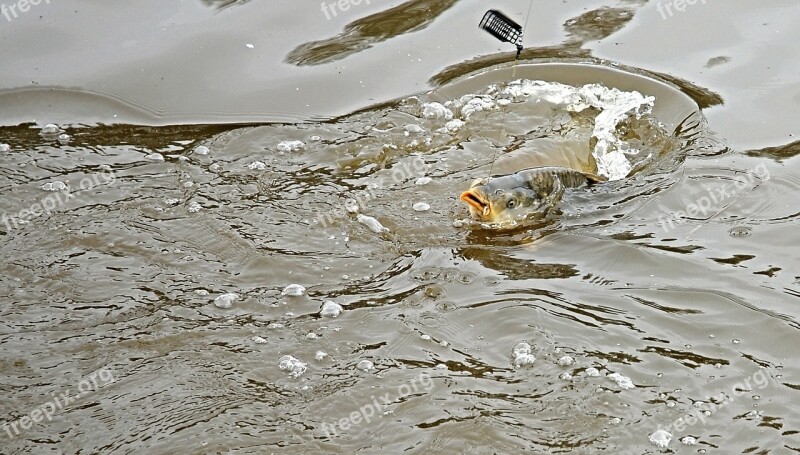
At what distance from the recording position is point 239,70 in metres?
6.40

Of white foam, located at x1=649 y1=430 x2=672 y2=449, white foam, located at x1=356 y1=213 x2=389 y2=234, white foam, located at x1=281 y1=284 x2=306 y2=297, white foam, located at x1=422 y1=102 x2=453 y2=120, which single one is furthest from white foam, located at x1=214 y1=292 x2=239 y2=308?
white foam, located at x1=422 y1=102 x2=453 y2=120

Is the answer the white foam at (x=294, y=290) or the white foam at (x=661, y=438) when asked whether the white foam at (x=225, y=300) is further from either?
the white foam at (x=661, y=438)

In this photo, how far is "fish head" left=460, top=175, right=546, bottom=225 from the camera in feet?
15.7

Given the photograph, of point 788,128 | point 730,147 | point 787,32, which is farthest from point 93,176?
point 787,32

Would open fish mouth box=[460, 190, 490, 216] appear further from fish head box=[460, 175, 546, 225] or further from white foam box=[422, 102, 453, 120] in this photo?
white foam box=[422, 102, 453, 120]

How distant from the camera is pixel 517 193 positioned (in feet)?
16.0

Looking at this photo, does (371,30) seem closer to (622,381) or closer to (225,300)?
(225,300)

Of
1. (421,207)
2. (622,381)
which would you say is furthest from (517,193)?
(622,381)

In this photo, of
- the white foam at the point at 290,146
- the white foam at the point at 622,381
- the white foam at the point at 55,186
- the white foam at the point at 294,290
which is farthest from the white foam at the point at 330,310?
the white foam at the point at 55,186

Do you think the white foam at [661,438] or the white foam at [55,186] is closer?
the white foam at [661,438]

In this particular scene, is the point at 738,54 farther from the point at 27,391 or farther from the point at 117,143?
the point at 27,391

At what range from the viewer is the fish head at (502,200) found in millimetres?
4777

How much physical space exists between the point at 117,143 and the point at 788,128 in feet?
14.0

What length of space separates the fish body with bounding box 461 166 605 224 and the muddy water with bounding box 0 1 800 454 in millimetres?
86
